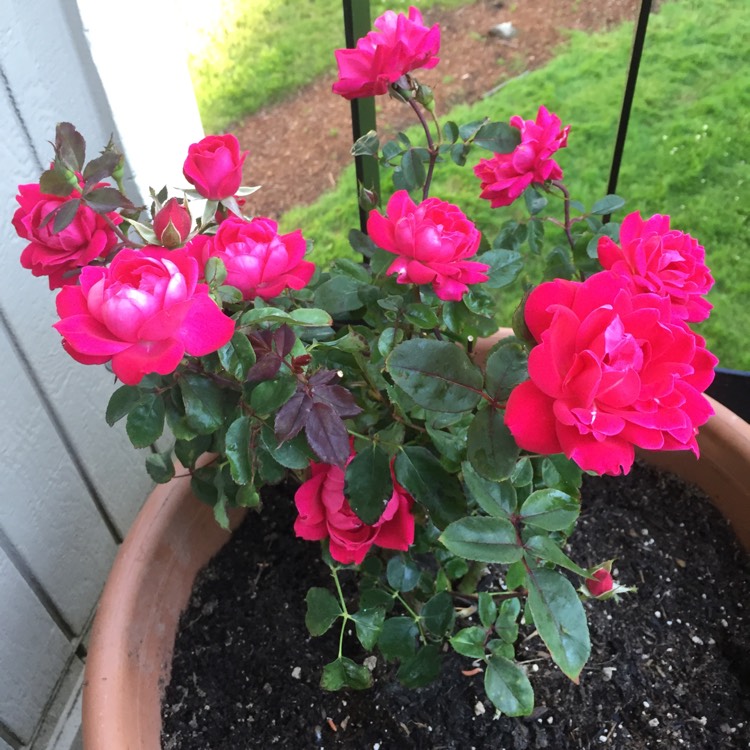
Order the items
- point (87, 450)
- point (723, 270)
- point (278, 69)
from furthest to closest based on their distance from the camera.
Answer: point (278, 69) → point (723, 270) → point (87, 450)

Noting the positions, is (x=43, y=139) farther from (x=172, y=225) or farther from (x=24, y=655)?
(x=24, y=655)

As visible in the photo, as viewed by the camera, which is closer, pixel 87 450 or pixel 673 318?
pixel 673 318

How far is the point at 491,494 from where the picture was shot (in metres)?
0.63

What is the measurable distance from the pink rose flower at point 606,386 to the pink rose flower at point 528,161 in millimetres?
320

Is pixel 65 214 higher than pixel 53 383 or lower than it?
higher

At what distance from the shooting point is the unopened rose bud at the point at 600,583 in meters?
0.76

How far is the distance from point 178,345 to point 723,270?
139 centimetres

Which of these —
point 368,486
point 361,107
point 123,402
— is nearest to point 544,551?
point 368,486

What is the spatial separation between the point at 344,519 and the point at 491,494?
0.48ft

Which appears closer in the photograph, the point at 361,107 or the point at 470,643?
the point at 470,643

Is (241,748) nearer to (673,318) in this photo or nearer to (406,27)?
(673,318)

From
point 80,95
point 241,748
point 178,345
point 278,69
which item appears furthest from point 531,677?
point 278,69

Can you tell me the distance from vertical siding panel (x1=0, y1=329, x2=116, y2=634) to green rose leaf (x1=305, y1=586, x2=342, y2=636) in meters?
0.42

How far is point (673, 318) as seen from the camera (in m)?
0.56
